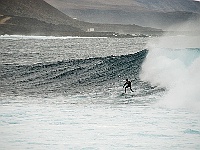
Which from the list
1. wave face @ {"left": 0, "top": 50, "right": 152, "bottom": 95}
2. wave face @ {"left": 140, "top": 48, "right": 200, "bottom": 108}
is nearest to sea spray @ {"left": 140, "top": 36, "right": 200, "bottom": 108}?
wave face @ {"left": 140, "top": 48, "right": 200, "bottom": 108}

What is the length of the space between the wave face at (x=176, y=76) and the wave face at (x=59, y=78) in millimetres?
717

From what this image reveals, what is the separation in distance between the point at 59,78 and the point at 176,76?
171 inches

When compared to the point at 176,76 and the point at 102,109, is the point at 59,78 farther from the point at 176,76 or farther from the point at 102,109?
the point at 102,109

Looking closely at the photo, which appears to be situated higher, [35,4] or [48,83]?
[35,4]

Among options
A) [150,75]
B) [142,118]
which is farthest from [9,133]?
[150,75]

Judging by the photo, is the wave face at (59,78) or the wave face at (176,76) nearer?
the wave face at (176,76)

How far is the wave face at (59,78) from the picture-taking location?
11.8 metres

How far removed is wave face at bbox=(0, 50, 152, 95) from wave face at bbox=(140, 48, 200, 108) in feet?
2.35

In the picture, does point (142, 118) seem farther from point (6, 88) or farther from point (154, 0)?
point (154, 0)

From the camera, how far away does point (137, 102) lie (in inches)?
388

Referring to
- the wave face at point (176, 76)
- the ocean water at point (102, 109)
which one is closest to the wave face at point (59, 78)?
the ocean water at point (102, 109)

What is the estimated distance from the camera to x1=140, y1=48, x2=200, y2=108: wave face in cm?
954

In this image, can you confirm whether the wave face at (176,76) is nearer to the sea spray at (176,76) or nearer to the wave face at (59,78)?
the sea spray at (176,76)

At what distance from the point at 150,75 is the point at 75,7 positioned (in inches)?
271
